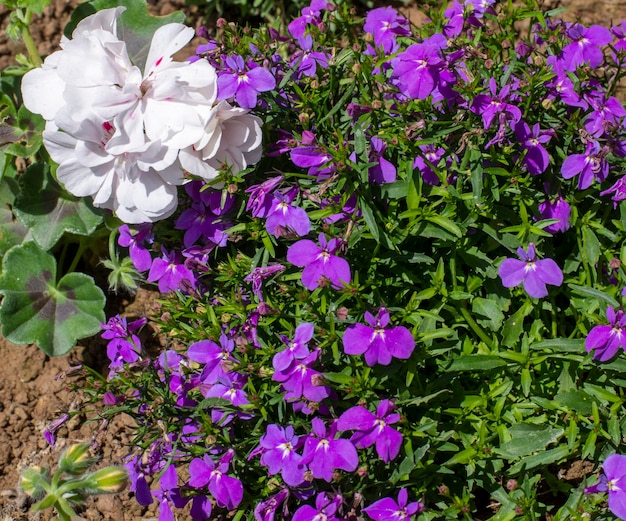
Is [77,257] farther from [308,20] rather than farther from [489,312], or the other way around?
[489,312]

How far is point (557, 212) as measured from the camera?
2.29 meters

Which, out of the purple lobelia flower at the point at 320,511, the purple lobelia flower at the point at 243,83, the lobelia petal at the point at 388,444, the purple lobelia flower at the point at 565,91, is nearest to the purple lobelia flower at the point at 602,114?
the purple lobelia flower at the point at 565,91

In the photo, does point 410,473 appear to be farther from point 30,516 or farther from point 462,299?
point 30,516

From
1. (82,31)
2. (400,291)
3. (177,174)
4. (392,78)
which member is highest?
(82,31)

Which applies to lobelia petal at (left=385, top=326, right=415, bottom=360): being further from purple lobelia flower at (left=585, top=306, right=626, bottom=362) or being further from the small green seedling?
the small green seedling

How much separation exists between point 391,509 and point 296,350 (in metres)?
0.51

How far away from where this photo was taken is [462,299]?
2289mm

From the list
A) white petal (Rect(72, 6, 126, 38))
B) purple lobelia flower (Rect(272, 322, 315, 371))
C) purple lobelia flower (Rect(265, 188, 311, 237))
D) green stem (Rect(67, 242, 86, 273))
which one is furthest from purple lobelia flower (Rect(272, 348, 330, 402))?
green stem (Rect(67, 242, 86, 273))

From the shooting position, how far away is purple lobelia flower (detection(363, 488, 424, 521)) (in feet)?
6.79

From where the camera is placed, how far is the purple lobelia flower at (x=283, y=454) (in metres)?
2.09

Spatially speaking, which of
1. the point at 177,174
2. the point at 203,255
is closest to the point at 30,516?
the point at 203,255

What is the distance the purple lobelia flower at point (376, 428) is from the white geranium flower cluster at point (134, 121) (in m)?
0.78

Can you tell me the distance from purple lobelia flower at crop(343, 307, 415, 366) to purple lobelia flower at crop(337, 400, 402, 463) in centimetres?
13

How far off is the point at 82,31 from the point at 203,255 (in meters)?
0.76
